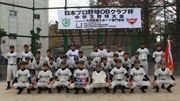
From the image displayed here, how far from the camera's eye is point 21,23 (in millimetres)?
9469

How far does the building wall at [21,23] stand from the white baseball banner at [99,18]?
1236 mm

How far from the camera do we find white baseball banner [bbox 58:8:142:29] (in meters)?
9.08

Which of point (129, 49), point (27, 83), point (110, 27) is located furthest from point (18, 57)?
point (129, 49)

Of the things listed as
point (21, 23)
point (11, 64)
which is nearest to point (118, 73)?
point (11, 64)

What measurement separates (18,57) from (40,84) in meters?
2.21

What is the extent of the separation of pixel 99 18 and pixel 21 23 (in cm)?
490

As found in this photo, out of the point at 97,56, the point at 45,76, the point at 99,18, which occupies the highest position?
the point at 99,18

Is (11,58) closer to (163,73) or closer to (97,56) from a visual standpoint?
(97,56)

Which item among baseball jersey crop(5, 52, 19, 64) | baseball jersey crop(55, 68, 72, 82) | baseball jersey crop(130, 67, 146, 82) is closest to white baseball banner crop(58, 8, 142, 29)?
baseball jersey crop(5, 52, 19, 64)

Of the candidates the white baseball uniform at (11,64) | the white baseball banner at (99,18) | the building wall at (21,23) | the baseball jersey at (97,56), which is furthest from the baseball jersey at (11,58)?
the baseball jersey at (97,56)

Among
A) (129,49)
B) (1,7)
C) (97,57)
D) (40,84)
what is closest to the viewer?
(40,84)

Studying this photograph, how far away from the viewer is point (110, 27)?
9.12m

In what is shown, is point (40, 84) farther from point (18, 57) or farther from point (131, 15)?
point (131, 15)

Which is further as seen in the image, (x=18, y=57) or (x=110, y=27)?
(x=110, y=27)
